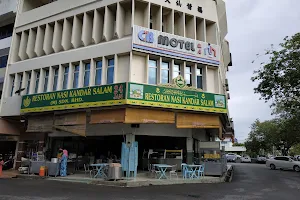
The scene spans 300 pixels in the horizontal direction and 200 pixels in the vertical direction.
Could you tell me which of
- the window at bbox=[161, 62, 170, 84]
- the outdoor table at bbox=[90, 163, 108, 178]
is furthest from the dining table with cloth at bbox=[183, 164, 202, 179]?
the window at bbox=[161, 62, 170, 84]

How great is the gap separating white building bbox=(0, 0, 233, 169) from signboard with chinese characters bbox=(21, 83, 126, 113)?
0.20ft

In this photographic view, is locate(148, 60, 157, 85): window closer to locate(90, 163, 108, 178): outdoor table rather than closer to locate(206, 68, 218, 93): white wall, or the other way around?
locate(206, 68, 218, 93): white wall

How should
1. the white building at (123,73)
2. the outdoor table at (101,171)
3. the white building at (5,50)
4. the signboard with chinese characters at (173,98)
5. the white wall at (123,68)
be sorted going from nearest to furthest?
the outdoor table at (101,171)
the signboard with chinese characters at (173,98)
the white building at (123,73)
the white wall at (123,68)
the white building at (5,50)

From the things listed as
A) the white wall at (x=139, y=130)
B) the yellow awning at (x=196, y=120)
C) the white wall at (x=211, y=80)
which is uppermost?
the white wall at (x=211, y=80)

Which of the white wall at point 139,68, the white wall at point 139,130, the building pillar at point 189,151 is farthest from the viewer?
the building pillar at point 189,151

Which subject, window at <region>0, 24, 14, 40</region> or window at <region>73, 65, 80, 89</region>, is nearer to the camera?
window at <region>73, 65, 80, 89</region>

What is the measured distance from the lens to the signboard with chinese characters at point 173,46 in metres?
15.7

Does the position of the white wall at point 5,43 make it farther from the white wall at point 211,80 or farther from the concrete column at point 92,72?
the white wall at point 211,80

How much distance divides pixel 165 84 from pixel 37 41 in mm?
10901

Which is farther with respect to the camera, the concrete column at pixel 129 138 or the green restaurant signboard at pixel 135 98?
the concrete column at pixel 129 138

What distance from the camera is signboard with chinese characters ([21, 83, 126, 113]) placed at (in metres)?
14.5

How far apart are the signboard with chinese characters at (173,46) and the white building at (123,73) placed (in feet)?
0.21

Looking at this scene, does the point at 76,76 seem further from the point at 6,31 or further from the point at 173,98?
the point at 6,31

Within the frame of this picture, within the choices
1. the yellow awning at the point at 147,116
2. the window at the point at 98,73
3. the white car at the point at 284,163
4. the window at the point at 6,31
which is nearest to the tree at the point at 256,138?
the white car at the point at 284,163
